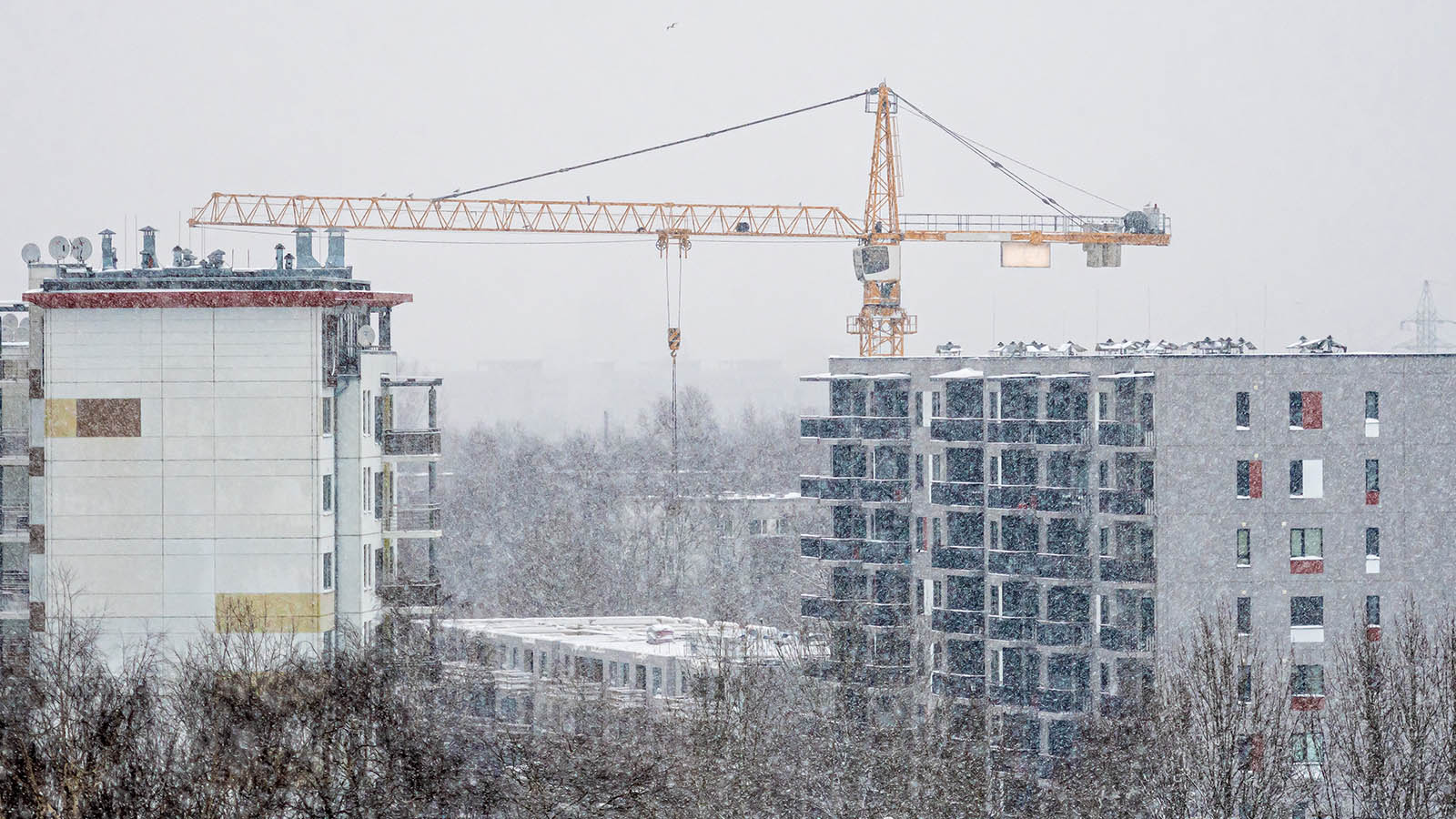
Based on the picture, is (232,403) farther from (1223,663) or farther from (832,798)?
(1223,663)

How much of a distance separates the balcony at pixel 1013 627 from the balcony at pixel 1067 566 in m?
1.46

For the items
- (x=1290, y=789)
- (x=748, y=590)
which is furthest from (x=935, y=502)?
(x=748, y=590)

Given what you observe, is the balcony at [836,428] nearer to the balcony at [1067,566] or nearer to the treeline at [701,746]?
the treeline at [701,746]

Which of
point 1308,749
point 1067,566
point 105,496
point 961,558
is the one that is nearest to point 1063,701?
point 1067,566

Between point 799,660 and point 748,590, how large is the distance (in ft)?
130

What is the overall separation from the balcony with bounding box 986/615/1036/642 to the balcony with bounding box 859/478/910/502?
598 cm

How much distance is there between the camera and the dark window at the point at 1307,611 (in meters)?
50.5

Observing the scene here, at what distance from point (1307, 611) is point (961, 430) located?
11.2 m

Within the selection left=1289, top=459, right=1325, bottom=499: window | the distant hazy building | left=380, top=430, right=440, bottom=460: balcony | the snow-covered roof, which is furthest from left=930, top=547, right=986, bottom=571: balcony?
the distant hazy building

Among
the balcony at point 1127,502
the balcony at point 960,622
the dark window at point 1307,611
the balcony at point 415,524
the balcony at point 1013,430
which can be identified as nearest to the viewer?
the balcony at point 415,524

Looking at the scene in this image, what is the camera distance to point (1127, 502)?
173ft

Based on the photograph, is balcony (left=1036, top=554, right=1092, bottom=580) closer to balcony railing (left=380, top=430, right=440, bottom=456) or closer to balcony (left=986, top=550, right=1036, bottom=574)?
balcony (left=986, top=550, right=1036, bottom=574)

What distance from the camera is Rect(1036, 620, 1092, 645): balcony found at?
53.8m

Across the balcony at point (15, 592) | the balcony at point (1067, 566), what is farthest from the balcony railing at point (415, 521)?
the balcony at point (1067, 566)
